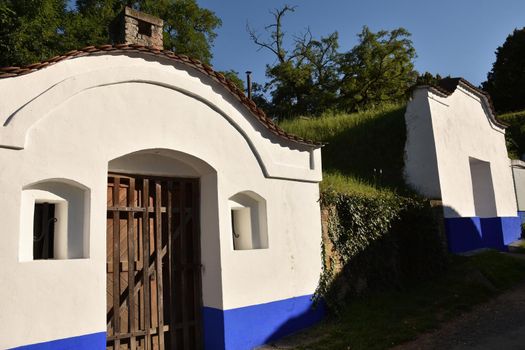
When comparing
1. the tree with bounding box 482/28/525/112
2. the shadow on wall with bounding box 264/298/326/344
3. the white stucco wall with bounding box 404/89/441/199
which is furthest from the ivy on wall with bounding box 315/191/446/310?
the tree with bounding box 482/28/525/112

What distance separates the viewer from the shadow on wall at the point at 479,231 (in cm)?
1129

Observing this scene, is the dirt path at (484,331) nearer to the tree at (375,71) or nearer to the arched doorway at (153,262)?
the arched doorway at (153,262)

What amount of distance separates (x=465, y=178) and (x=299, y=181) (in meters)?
6.97

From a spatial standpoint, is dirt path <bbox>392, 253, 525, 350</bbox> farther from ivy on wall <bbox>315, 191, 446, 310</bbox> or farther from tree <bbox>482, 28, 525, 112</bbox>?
tree <bbox>482, 28, 525, 112</bbox>

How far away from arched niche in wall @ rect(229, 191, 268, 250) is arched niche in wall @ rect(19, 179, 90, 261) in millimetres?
2503

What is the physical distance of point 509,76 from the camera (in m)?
32.4

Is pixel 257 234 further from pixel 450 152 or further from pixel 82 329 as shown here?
pixel 450 152

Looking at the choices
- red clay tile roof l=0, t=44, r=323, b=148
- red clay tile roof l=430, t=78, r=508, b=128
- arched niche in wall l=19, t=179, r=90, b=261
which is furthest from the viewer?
red clay tile roof l=430, t=78, r=508, b=128

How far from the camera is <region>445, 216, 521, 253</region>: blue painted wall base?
11.3m

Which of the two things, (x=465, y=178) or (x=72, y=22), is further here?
(x=72, y=22)

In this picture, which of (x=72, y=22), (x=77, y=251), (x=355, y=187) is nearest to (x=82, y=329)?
(x=77, y=251)

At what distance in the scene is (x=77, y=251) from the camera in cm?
521

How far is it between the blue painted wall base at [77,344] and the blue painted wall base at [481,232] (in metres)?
8.92

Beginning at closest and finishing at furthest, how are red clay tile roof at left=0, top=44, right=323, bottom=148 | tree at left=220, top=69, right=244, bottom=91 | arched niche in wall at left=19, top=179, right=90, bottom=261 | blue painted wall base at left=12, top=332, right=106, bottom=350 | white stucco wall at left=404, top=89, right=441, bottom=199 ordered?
blue painted wall base at left=12, top=332, right=106, bottom=350, red clay tile roof at left=0, top=44, right=323, bottom=148, arched niche in wall at left=19, top=179, right=90, bottom=261, white stucco wall at left=404, top=89, right=441, bottom=199, tree at left=220, top=69, right=244, bottom=91
